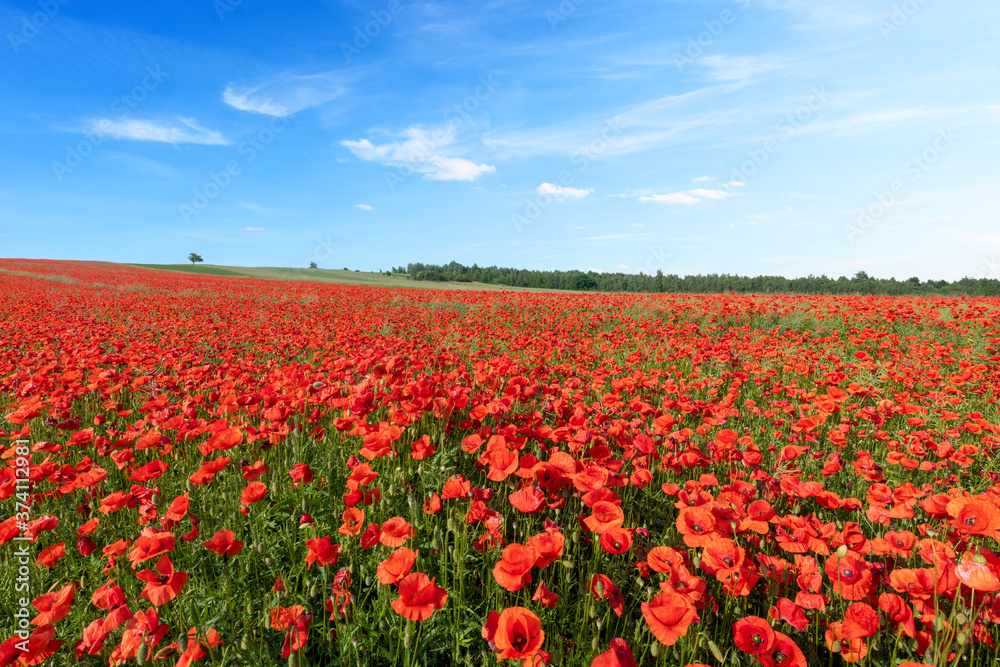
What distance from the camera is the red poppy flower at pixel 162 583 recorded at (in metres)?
1.34

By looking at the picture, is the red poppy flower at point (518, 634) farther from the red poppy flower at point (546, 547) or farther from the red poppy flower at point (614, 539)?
the red poppy flower at point (614, 539)

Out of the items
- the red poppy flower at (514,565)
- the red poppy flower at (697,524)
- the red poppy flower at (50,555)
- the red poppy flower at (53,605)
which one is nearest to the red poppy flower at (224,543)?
the red poppy flower at (53,605)

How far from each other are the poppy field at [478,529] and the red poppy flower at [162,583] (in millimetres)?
11

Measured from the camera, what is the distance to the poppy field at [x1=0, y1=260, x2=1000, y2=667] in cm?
143

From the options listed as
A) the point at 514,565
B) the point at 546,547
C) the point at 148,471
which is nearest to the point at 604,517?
the point at 546,547

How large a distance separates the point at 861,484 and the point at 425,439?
2986 millimetres

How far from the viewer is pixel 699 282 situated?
164 feet

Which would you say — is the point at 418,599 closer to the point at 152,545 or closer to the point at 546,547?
the point at 546,547

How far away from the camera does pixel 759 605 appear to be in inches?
83.0

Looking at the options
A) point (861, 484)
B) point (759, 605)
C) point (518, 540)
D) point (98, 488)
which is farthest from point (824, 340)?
point (98, 488)

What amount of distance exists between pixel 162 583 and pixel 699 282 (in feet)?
178

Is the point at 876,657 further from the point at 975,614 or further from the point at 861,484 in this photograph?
the point at 861,484

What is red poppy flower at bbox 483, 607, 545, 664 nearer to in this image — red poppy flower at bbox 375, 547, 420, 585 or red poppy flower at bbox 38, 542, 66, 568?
red poppy flower at bbox 375, 547, 420, 585

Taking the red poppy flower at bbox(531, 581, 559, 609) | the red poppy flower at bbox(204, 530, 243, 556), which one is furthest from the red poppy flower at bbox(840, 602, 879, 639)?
the red poppy flower at bbox(204, 530, 243, 556)
